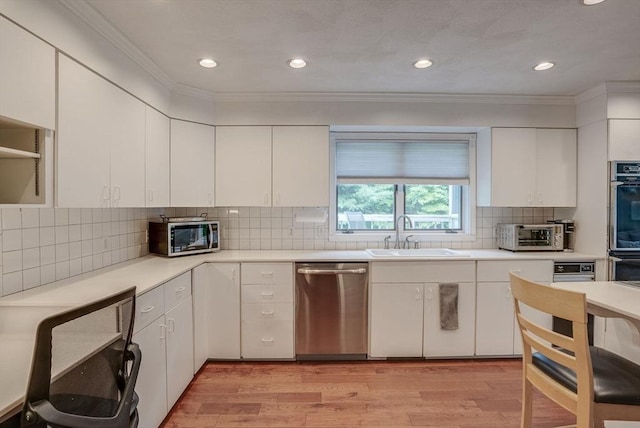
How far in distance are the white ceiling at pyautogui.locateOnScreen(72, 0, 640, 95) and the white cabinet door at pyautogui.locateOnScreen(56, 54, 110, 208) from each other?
38 cm

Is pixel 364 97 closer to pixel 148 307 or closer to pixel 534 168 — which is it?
pixel 534 168

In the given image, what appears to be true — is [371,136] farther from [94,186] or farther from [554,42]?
[94,186]

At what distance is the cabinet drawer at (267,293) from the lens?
9.47 feet

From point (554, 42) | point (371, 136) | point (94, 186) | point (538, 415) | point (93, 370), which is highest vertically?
point (554, 42)

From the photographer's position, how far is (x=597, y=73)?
2.66 meters

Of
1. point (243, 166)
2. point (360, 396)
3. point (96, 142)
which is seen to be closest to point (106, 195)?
point (96, 142)

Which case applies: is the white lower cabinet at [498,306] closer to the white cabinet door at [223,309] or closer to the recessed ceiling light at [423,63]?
the recessed ceiling light at [423,63]

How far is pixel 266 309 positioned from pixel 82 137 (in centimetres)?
187

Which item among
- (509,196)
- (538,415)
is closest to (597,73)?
(509,196)

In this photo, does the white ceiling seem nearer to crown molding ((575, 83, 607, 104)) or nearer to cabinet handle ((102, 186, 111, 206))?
crown molding ((575, 83, 607, 104))

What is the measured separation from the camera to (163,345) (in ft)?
6.84

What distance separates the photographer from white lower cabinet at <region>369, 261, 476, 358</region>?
2.92 metres

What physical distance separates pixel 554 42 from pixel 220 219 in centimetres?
316

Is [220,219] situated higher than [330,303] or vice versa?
[220,219]
